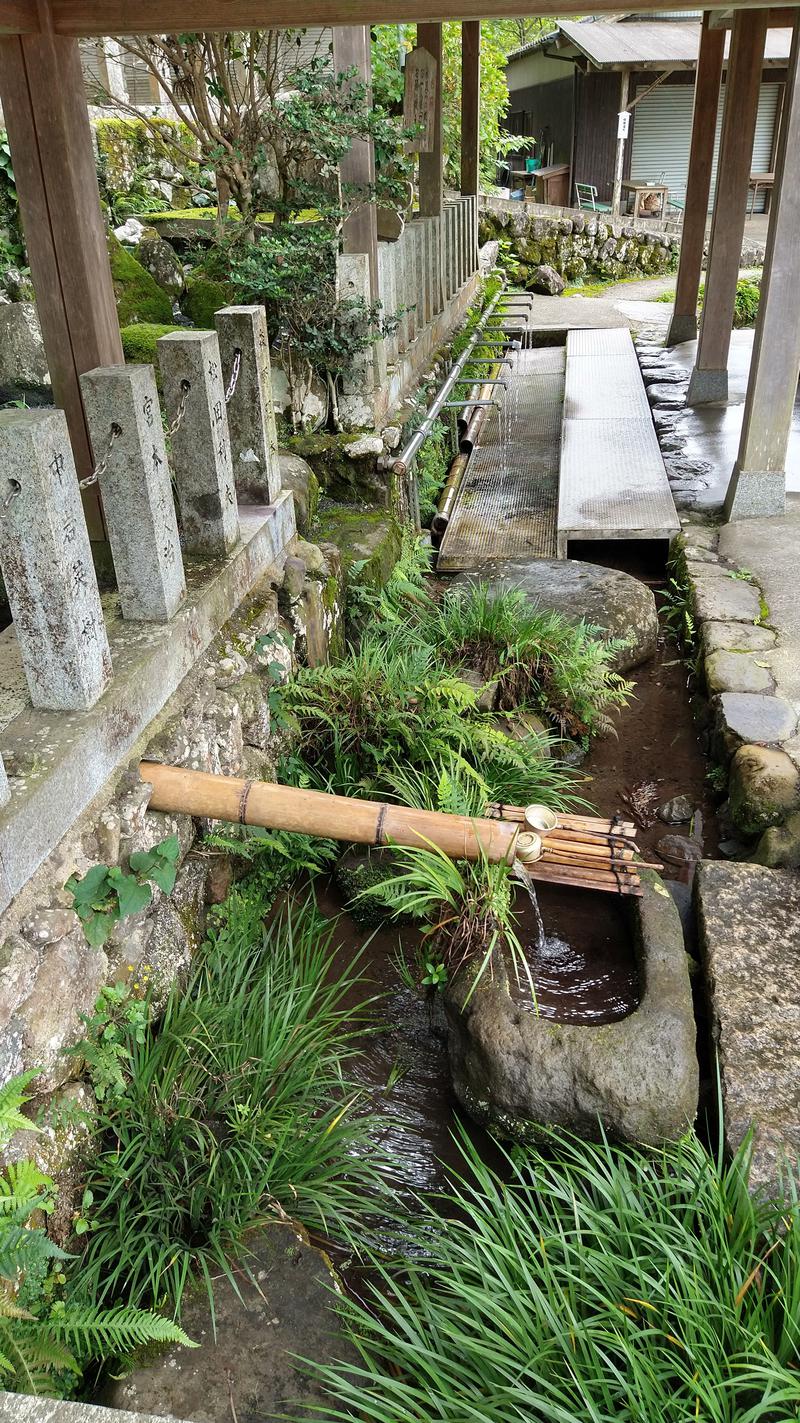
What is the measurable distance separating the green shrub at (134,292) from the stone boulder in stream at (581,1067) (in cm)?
529

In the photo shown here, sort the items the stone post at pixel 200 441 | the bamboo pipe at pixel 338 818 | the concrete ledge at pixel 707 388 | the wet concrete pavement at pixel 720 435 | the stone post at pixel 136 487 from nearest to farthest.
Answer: the stone post at pixel 136 487
the bamboo pipe at pixel 338 818
the stone post at pixel 200 441
the wet concrete pavement at pixel 720 435
the concrete ledge at pixel 707 388

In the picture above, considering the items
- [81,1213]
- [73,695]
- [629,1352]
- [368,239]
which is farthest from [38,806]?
[368,239]

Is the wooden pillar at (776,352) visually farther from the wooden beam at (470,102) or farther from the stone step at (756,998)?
the wooden beam at (470,102)

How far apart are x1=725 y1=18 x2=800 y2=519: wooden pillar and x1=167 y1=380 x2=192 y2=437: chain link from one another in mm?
4477

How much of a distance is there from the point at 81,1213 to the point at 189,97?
6.62 metres

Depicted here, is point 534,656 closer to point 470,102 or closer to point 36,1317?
point 36,1317

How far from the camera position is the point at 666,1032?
3.00 meters

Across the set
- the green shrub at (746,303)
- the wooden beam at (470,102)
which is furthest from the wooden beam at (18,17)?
the green shrub at (746,303)

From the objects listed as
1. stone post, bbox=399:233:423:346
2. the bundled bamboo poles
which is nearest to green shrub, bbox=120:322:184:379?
stone post, bbox=399:233:423:346

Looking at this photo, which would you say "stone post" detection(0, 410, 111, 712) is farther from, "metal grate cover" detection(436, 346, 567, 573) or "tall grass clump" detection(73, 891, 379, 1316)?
"metal grate cover" detection(436, 346, 567, 573)

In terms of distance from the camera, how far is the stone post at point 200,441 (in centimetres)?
358

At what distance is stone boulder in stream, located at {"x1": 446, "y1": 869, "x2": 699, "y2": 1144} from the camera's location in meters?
2.90

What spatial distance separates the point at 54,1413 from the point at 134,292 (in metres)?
6.46

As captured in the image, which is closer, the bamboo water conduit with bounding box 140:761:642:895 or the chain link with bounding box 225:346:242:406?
the bamboo water conduit with bounding box 140:761:642:895
